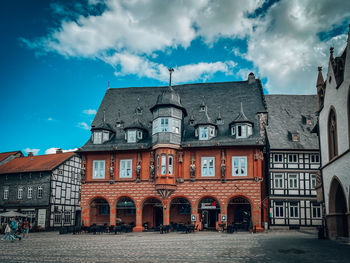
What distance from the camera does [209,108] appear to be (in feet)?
140

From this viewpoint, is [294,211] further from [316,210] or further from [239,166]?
[239,166]

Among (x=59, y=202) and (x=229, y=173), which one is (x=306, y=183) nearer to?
(x=229, y=173)

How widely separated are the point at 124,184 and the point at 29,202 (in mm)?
15691

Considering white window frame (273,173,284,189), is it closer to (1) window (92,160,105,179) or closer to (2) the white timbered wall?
(1) window (92,160,105,179)

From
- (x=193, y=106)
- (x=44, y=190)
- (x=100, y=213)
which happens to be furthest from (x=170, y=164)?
(x=44, y=190)

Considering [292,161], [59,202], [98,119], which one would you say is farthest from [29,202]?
[292,161]

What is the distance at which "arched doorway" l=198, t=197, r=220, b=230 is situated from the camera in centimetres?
3800

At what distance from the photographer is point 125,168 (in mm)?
39906

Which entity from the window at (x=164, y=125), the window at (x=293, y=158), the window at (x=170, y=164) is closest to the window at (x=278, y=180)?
the window at (x=293, y=158)

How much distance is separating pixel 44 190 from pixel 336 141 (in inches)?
1424

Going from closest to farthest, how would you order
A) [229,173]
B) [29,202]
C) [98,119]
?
1. [229,173]
2. [98,119]
3. [29,202]

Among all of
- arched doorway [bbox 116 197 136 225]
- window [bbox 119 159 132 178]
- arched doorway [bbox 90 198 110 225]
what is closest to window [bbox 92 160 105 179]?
window [bbox 119 159 132 178]

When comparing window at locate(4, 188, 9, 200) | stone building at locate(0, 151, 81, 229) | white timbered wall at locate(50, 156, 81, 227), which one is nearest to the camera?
stone building at locate(0, 151, 81, 229)

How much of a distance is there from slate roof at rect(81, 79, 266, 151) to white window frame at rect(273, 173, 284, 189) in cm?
600
